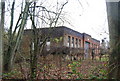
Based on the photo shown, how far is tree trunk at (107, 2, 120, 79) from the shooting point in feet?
3.13

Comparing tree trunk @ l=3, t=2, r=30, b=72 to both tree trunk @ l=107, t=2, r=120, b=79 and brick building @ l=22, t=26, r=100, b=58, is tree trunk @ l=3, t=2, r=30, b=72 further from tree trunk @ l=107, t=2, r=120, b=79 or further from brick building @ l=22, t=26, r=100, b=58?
tree trunk @ l=107, t=2, r=120, b=79

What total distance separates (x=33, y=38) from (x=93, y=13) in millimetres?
1102

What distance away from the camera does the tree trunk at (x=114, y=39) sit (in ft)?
3.13

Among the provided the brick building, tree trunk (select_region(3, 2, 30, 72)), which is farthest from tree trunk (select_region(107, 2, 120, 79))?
tree trunk (select_region(3, 2, 30, 72))

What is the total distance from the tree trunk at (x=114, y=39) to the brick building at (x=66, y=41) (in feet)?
3.54

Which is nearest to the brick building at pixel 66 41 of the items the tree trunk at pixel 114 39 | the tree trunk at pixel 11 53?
the tree trunk at pixel 11 53

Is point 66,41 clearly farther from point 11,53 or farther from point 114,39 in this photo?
point 114,39

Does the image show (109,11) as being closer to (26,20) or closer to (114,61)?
(114,61)

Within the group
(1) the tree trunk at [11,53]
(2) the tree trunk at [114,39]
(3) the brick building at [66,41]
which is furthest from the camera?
(1) the tree trunk at [11,53]

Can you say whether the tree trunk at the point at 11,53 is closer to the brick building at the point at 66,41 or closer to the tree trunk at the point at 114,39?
the brick building at the point at 66,41

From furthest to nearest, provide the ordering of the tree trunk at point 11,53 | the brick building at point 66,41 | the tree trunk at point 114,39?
the tree trunk at point 11,53 → the brick building at point 66,41 → the tree trunk at point 114,39

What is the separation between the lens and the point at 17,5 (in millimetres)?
2312

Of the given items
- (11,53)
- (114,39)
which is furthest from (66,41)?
(114,39)

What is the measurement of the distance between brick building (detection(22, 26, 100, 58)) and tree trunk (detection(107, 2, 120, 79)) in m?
1.08
